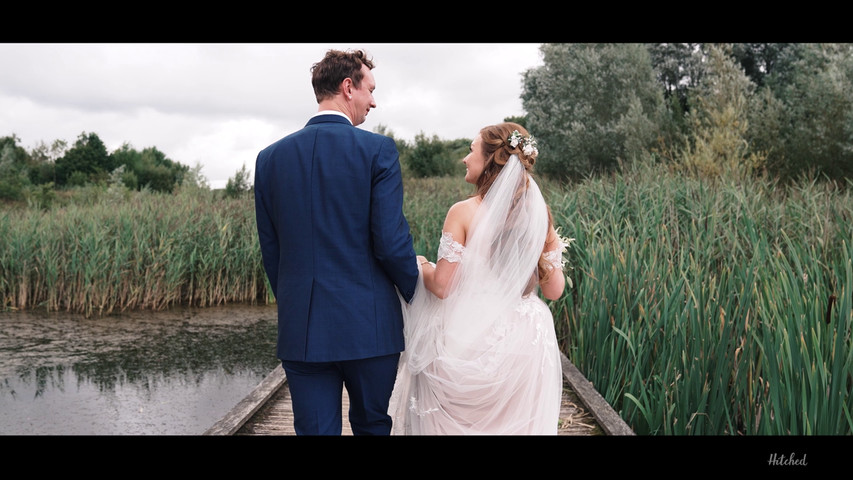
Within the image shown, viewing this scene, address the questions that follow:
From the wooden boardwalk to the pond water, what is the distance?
953 mm

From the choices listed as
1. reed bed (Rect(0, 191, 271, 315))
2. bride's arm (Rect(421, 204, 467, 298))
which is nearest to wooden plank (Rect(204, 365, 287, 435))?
bride's arm (Rect(421, 204, 467, 298))

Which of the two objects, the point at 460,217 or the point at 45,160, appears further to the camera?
the point at 45,160

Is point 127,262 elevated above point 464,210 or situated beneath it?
situated beneath

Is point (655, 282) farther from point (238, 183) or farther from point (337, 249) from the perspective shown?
point (238, 183)

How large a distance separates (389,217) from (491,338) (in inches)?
28.8

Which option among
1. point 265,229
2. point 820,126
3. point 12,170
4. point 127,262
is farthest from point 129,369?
point 12,170

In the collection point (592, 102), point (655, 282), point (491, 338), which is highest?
point (592, 102)

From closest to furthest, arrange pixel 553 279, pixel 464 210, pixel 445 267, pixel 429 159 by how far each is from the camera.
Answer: pixel 445 267
pixel 464 210
pixel 553 279
pixel 429 159

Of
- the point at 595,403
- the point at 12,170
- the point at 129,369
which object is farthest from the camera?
the point at 12,170

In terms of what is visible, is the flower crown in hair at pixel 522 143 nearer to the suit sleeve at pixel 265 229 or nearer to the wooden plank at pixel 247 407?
the suit sleeve at pixel 265 229

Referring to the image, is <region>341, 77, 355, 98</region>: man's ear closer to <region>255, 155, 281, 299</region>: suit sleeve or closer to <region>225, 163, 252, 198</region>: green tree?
<region>255, 155, 281, 299</region>: suit sleeve

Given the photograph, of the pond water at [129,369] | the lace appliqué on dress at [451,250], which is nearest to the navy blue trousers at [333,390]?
the lace appliqué on dress at [451,250]

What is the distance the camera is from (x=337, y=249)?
81.4 inches

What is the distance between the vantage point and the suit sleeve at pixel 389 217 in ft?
6.68
